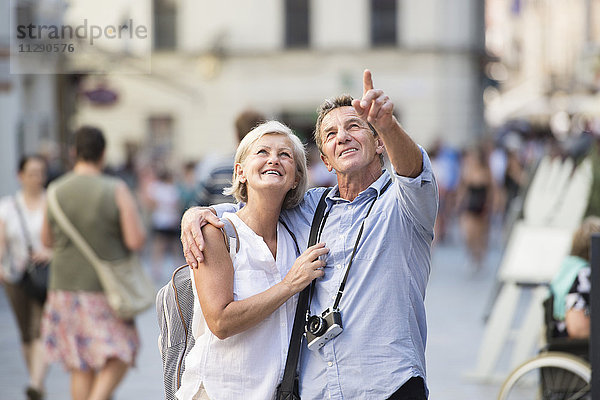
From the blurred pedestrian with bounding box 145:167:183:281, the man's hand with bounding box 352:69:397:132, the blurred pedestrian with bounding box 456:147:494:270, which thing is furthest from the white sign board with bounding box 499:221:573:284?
the blurred pedestrian with bounding box 145:167:183:281

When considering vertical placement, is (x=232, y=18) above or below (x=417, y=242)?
above

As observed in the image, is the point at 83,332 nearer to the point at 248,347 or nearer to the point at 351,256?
the point at 248,347

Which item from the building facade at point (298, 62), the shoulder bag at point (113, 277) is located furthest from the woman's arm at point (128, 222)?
the building facade at point (298, 62)

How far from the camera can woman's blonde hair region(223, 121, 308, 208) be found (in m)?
Answer: 3.52

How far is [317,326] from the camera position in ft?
10.5

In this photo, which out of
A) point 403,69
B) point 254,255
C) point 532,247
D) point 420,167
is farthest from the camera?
point 403,69

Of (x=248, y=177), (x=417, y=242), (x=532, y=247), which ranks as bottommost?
(x=532, y=247)

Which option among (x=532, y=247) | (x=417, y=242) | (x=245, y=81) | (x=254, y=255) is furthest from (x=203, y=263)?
(x=245, y=81)

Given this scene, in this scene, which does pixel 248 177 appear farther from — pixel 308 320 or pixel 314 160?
pixel 314 160

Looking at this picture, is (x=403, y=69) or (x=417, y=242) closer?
(x=417, y=242)

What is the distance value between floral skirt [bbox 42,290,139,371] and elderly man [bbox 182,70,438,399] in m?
2.74

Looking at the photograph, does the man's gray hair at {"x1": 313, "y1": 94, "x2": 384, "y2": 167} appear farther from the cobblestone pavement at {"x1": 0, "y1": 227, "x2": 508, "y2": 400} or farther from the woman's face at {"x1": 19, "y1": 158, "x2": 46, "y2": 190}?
the woman's face at {"x1": 19, "y1": 158, "x2": 46, "y2": 190}

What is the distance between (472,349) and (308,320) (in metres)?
5.98

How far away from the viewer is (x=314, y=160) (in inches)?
694
